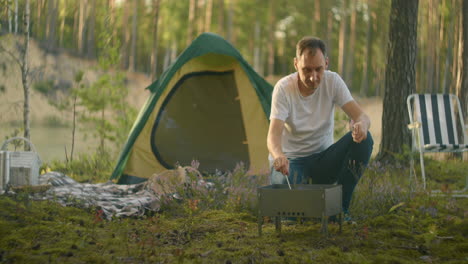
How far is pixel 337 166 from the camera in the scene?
3.58m

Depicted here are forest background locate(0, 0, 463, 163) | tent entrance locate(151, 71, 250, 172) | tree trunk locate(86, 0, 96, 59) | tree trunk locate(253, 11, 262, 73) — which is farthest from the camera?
tree trunk locate(253, 11, 262, 73)

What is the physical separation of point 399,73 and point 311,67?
361 centimetres

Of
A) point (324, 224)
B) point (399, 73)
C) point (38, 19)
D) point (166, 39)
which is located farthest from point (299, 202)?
point (166, 39)

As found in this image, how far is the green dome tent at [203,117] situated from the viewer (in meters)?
5.96

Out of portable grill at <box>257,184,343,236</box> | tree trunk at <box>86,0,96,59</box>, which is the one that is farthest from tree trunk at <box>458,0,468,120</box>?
tree trunk at <box>86,0,96,59</box>

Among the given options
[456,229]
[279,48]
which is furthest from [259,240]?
[279,48]

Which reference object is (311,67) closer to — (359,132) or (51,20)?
(359,132)

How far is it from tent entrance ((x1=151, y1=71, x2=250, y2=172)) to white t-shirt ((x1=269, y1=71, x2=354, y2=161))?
2581 millimetres

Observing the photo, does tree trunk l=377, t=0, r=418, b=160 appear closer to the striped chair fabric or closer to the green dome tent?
the striped chair fabric

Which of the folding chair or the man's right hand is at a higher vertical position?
the folding chair

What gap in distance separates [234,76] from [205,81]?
35 centimetres

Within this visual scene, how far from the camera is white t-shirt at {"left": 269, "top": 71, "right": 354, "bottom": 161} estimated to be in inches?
137

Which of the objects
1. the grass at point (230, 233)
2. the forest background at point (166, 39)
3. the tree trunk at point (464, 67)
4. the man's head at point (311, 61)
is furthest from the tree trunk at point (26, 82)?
the tree trunk at point (464, 67)

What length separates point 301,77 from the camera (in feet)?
11.0
